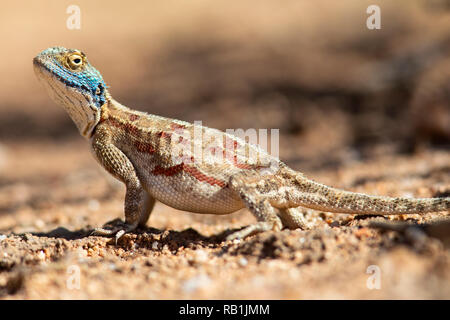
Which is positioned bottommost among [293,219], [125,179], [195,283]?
[195,283]

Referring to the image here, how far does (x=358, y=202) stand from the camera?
530cm

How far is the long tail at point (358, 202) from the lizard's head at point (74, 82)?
2639mm

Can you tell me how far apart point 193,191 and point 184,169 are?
27 centimetres

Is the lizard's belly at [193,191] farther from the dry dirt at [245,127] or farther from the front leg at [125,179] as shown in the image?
the dry dirt at [245,127]

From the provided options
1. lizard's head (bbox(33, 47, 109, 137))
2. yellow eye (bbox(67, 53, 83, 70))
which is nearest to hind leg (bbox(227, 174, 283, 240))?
lizard's head (bbox(33, 47, 109, 137))

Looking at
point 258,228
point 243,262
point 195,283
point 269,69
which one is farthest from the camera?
point 269,69

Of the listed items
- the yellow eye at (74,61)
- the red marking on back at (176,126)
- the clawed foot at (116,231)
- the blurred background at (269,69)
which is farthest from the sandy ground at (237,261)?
the blurred background at (269,69)

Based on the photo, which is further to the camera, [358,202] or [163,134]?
[163,134]

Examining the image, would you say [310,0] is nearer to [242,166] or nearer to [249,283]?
[242,166]

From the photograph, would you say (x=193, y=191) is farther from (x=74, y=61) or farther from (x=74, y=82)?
(x=74, y=61)

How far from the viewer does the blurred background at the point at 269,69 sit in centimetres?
1188

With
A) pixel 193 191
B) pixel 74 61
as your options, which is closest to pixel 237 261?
pixel 193 191

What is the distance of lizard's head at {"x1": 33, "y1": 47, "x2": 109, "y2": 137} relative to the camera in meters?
5.87

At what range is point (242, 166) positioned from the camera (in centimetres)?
556
